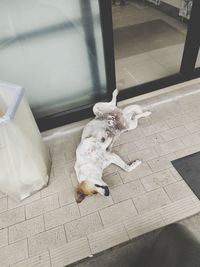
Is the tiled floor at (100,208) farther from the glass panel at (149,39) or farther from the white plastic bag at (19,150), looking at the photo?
the glass panel at (149,39)

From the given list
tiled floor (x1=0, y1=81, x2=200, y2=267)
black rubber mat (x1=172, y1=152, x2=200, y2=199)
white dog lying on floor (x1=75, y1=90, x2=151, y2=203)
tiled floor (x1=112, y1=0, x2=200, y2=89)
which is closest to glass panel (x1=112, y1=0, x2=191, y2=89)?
tiled floor (x1=112, y1=0, x2=200, y2=89)

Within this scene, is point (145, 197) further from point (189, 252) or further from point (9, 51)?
point (9, 51)

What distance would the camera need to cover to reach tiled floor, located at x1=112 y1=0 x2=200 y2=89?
2.64 metres

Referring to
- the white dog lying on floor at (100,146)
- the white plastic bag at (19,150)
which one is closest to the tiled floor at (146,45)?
the white dog lying on floor at (100,146)

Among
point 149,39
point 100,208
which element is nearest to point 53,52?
point 100,208

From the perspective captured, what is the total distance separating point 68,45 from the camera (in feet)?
5.94

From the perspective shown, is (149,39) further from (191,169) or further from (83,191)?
(83,191)

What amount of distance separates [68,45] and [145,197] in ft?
4.35

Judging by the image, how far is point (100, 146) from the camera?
172 centimetres

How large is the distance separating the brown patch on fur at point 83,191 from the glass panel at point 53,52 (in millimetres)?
907

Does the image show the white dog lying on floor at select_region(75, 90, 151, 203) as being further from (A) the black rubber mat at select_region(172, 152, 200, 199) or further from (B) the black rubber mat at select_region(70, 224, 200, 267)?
(B) the black rubber mat at select_region(70, 224, 200, 267)

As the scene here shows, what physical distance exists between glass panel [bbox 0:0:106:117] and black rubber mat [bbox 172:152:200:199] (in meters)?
0.98

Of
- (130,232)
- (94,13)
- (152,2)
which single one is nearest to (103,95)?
(94,13)

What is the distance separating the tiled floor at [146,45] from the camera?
8.65ft
